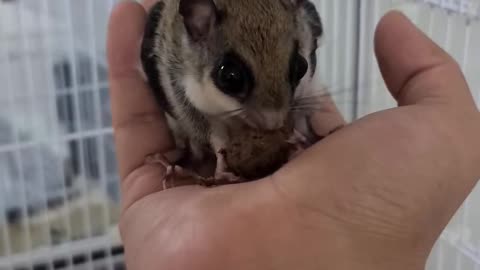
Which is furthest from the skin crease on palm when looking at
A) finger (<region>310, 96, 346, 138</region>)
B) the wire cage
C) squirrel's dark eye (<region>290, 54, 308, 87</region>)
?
the wire cage

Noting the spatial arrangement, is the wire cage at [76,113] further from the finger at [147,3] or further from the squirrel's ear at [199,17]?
the squirrel's ear at [199,17]

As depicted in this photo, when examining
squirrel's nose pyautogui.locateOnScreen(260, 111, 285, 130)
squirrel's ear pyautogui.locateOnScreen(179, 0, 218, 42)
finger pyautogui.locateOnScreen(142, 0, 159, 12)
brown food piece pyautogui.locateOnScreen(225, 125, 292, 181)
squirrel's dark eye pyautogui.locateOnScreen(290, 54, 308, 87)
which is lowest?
brown food piece pyautogui.locateOnScreen(225, 125, 292, 181)

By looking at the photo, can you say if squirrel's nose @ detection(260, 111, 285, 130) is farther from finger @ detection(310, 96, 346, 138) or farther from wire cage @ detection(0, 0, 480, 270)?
wire cage @ detection(0, 0, 480, 270)

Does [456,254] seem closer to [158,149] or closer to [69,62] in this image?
[158,149]

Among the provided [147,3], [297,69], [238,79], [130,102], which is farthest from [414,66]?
[147,3]

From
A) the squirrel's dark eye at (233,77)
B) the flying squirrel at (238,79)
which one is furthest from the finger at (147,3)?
the squirrel's dark eye at (233,77)

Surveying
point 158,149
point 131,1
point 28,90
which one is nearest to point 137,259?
point 158,149
